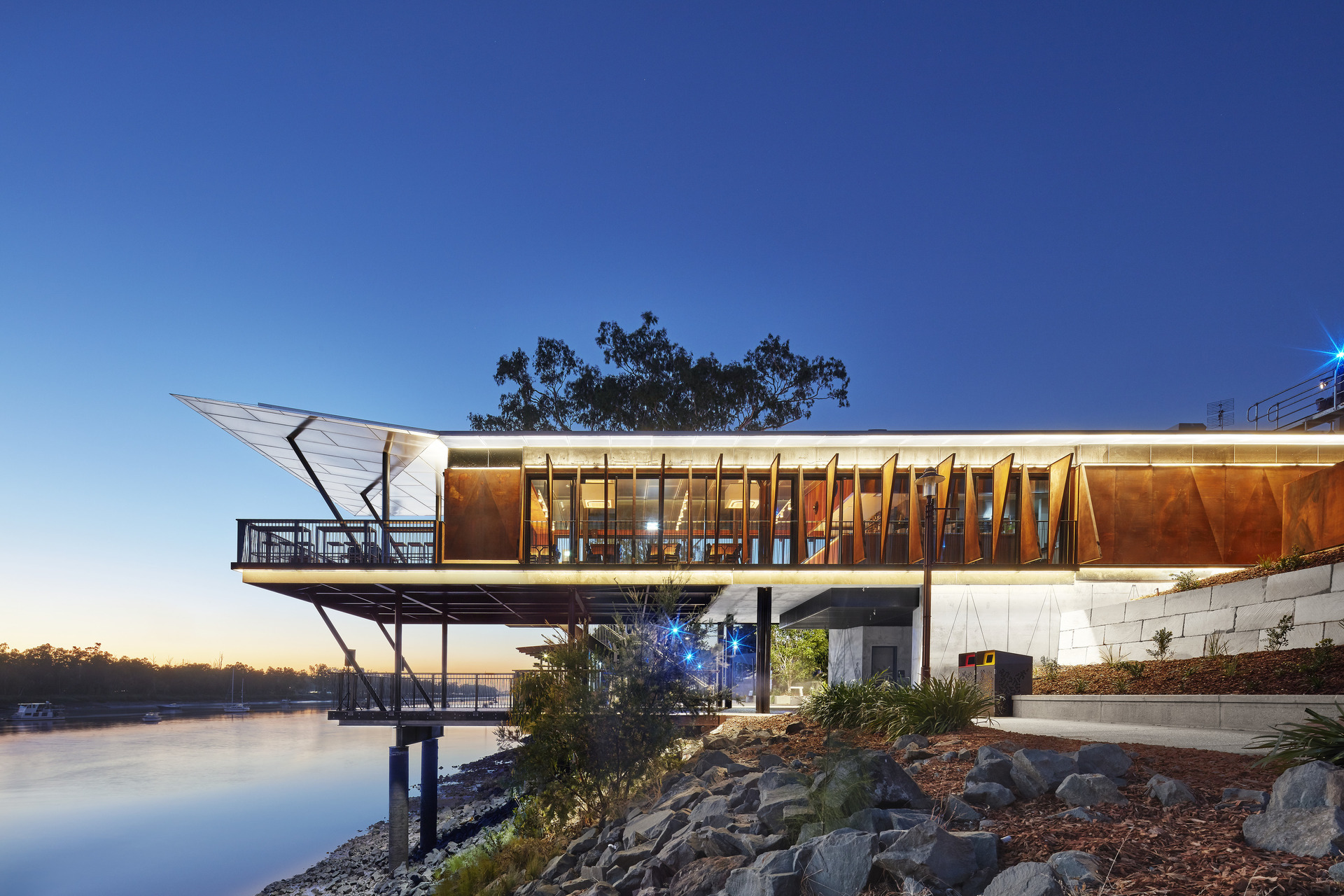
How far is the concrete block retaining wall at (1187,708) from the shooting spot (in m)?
9.23

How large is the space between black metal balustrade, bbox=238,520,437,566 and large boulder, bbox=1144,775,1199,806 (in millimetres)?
17240

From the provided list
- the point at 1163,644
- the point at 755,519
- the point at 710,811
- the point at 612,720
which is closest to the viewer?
the point at 710,811

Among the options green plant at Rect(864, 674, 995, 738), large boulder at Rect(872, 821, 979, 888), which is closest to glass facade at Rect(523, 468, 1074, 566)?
green plant at Rect(864, 674, 995, 738)

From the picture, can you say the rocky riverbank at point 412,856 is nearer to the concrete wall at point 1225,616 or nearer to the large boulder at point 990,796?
the large boulder at point 990,796

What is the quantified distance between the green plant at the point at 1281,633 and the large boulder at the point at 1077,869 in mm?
9917

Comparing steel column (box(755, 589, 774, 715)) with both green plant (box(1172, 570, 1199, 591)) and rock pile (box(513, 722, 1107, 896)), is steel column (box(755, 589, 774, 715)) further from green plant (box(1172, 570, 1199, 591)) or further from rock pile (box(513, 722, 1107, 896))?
rock pile (box(513, 722, 1107, 896))

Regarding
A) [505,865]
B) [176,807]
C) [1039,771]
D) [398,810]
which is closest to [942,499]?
[505,865]

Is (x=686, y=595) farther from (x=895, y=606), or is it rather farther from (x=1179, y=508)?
(x=1179, y=508)

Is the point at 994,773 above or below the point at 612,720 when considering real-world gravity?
above

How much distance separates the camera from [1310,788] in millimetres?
5004

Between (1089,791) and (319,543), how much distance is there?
705 inches

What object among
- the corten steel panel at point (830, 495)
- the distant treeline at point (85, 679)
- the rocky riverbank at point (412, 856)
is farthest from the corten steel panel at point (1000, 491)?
the distant treeline at point (85, 679)

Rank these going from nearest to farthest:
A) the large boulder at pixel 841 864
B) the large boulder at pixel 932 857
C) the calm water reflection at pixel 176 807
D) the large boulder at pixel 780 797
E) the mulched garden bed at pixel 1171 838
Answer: the mulched garden bed at pixel 1171 838 → the large boulder at pixel 932 857 → the large boulder at pixel 841 864 → the large boulder at pixel 780 797 → the calm water reflection at pixel 176 807

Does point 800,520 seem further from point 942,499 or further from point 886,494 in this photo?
point 942,499
